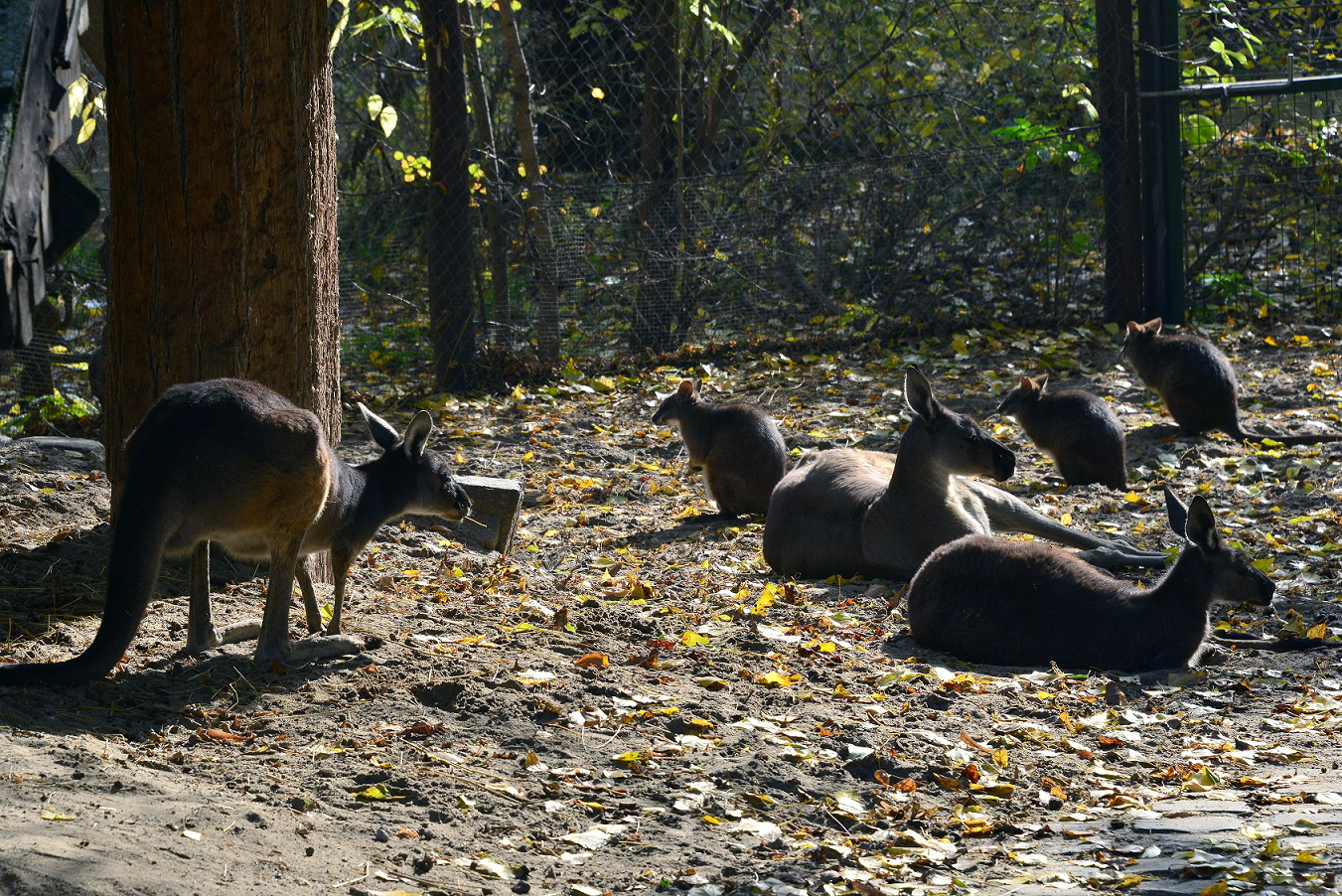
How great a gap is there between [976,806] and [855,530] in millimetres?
2928

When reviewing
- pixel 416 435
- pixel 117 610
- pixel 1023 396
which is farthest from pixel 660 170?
pixel 117 610

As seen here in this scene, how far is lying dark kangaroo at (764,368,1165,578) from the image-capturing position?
6477mm

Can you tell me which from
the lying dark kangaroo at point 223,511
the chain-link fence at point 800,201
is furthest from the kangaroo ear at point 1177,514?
the chain-link fence at point 800,201

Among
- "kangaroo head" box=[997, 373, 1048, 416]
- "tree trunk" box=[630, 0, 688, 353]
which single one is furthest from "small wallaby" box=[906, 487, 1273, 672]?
"tree trunk" box=[630, 0, 688, 353]

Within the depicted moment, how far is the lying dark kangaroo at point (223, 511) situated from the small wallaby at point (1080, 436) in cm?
451

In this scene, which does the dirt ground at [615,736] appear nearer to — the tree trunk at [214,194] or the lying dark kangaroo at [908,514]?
the lying dark kangaroo at [908,514]

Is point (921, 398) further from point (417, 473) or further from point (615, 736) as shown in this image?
point (615, 736)

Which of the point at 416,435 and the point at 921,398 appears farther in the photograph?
the point at 921,398

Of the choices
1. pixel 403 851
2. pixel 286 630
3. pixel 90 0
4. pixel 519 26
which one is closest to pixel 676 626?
pixel 286 630

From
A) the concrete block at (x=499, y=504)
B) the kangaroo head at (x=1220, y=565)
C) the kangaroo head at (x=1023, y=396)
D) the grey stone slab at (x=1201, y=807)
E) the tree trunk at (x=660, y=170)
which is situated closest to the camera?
the grey stone slab at (x=1201, y=807)

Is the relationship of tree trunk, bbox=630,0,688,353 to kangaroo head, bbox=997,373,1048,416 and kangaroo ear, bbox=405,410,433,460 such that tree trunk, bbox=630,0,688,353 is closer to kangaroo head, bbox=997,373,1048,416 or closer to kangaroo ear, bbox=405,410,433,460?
kangaroo head, bbox=997,373,1048,416

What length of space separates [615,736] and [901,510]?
9.19ft

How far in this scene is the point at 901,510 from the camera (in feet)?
21.3

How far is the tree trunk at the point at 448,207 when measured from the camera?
32.8ft
